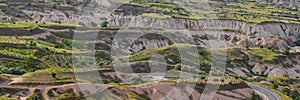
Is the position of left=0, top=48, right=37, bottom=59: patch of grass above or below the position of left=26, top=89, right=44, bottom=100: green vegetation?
below

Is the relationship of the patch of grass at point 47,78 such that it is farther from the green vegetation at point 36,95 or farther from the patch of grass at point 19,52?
the patch of grass at point 19,52

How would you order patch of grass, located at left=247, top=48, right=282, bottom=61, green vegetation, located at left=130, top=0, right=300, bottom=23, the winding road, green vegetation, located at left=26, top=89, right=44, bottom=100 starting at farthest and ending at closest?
1. green vegetation, located at left=130, top=0, right=300, bottom=23
2. patch of grass, located at left=247, top=48, right=282, bottom=61
3. the winding road
4. green vegetation, located at left=26, top=89, right=44, bottom=100

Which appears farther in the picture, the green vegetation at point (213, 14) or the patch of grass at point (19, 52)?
the green vegetation at point (213, 14)

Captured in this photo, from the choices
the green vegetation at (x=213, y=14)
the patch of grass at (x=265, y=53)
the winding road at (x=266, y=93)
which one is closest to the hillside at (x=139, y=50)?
the patch of grass at (x=265, y=53)

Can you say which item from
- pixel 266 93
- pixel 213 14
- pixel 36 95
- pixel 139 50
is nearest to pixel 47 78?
pixel 36 95

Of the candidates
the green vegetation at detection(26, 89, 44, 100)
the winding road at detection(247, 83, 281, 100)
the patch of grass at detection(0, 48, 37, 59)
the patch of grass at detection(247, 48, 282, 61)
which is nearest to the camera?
the green vegetation at detection(26, 89, 44, 100)

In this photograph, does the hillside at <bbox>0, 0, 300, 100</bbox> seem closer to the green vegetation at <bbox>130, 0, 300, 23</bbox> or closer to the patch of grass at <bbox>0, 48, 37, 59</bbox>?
the patch of grass at <bbox>0, 48, 37, 59</bbox>

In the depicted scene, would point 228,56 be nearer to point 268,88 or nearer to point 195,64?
point 195,64

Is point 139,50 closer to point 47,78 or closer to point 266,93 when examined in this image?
point 266,93

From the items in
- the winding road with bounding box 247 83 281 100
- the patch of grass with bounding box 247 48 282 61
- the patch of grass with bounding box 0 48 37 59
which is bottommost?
the patch of grass with bounding box 247 48 282 61

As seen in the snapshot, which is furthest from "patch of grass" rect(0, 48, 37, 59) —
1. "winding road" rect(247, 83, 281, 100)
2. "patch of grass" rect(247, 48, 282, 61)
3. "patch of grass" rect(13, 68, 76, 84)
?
"patch of grass" rect(247, 48, 282, 61)

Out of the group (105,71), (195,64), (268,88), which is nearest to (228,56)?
(195,64)
